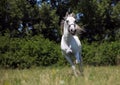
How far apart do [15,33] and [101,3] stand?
759 centimetres

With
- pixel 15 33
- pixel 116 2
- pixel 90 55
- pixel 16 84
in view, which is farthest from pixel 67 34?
pixel 116 2

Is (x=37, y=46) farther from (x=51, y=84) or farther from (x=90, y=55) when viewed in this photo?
(x=51, y=84)

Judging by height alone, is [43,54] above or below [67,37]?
below

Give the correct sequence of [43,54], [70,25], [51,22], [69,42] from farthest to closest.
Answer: [51,22], [43,54], [69,42], [70,25]

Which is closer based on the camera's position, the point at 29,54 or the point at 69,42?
the point at 69,42

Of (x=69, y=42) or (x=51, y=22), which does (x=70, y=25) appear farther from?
(x=51, y=22)

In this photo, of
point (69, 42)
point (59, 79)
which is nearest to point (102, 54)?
point (69, 42)

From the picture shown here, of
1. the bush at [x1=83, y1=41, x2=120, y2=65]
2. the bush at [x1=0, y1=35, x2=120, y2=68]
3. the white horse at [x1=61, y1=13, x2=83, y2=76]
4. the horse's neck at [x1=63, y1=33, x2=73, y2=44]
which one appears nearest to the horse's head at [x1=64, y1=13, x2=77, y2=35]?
the white horse at [x1=61, y1=13, x2=83, y2=76]

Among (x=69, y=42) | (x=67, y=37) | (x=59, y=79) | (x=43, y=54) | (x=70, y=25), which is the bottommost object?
(x=43, y=54)

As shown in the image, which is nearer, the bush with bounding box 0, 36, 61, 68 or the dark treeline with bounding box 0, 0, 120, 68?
the bush with bounding box 0, 36, 61, 68

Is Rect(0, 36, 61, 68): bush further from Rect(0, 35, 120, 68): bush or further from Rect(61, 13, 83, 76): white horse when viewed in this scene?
Rect(61, 13, 83, 76): white horse

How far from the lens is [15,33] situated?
32.2 metres

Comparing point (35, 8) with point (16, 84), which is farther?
point (35, 8)

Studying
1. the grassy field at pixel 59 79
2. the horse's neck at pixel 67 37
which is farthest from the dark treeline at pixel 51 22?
the grassy field at pixel 59 79
